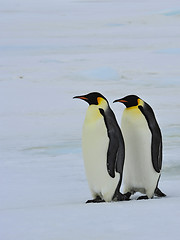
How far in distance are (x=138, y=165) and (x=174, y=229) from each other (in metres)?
0.90

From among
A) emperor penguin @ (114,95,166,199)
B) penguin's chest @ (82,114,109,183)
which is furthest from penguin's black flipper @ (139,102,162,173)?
penguin's chest @ (82,114,109,183)

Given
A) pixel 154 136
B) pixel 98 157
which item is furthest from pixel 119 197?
pixel 154 136

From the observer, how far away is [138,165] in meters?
2.99

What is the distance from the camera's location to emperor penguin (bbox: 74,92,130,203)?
2.85 metres

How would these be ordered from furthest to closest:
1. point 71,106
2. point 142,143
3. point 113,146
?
point 71,106
point 142,143
point 113,146

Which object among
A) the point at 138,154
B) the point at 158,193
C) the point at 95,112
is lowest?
the point at 158,193

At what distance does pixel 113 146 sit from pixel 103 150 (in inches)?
2.8

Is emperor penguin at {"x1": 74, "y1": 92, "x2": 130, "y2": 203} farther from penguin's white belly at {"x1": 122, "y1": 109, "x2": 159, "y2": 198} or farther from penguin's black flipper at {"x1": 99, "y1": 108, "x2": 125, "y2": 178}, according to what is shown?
penguin's white belly at {"x1": 122, "y1": 109, "x2": 159, "y2": 198}

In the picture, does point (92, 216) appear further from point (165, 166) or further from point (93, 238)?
point (165, 166)

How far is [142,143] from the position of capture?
9.70ft

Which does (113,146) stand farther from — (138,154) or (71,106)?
(71,106)

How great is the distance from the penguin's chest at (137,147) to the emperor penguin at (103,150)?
4.0 inches

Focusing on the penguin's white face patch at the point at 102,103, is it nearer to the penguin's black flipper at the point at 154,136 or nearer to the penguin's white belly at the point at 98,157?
the penguin's white belly at the point at 98,157

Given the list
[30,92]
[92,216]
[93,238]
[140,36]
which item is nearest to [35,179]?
[92,216]
